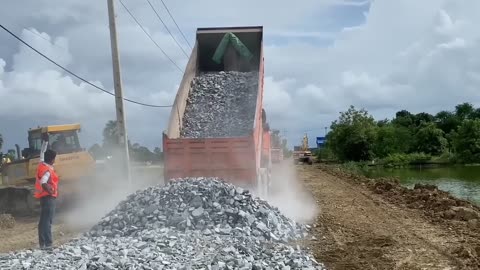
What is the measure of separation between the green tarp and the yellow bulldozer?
4532 mm

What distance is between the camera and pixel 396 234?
962cm

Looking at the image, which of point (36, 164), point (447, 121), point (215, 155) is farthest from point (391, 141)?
point (215, 155)

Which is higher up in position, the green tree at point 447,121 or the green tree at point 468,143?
the green tree at point 447,121

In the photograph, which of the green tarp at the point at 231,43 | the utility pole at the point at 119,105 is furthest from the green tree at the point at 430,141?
the utility pole at the point at 119,105

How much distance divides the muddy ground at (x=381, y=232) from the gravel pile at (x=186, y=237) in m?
0.64

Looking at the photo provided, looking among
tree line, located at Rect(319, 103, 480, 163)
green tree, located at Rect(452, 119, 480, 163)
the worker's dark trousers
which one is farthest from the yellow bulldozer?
green tree, located at Rect(452, 119, 480, 163)

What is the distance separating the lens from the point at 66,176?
15273mm

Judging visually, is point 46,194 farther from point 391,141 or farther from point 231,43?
point 391,141

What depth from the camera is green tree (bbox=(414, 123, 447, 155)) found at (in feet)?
221

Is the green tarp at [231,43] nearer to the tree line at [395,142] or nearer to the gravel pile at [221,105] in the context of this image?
the gravel pile at [221,105]

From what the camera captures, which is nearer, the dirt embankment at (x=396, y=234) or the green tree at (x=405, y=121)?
the dirt embankment at (x=396, y=234)

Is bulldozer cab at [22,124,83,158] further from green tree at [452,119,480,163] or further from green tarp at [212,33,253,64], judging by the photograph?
green tree at [452,119,480,163]

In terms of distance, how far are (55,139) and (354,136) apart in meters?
47.0

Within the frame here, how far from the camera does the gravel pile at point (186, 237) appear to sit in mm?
6586
